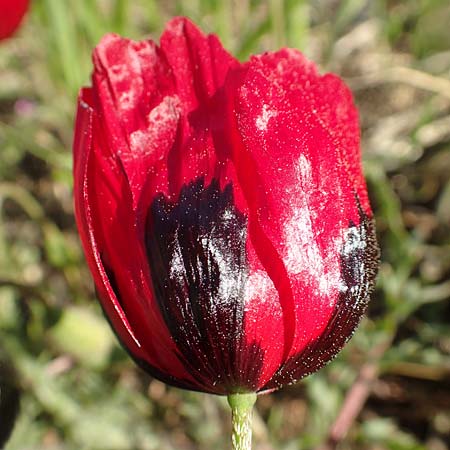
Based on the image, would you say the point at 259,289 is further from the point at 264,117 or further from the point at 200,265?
the point at 264,117

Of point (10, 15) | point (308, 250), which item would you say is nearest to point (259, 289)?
point (308, 250)

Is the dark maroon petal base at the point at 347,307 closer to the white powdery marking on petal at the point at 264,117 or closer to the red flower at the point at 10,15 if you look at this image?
the white powdery marking on petal at the point at 264,117

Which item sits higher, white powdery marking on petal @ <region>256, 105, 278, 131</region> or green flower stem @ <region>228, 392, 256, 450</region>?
white powdery marking on petal @ <region>256, 105, 278, 131</region>

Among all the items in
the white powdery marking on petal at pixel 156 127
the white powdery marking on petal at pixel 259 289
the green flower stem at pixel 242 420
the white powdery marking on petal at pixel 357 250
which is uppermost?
the white powdery marking on petal at pixel 156 127

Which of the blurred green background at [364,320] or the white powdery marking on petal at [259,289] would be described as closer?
the white powdery marking on petal at [259,289]

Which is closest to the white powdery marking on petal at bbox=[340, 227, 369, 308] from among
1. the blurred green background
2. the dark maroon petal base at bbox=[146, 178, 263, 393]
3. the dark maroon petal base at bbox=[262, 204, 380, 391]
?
the dark maroon petal base at bbox=[262, 204, 380, 391]

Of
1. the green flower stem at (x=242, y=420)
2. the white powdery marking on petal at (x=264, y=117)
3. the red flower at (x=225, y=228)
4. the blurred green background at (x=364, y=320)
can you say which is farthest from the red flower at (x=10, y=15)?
the green flower stem at (x=242, y=420)

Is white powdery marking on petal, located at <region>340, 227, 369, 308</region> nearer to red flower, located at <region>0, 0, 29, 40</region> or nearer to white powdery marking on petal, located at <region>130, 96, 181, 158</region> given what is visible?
white powdery marking on petal, located at <region>130, 96, 181, 158</region>
